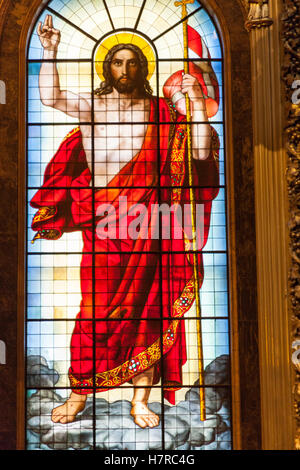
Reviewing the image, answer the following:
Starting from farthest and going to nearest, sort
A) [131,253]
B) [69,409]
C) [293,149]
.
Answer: [131,253]
[69,409]
[293,149]

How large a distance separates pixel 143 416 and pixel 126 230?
2.69 meters

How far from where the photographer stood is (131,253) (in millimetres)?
12602

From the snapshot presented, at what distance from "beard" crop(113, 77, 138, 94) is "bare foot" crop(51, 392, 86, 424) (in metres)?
4.53

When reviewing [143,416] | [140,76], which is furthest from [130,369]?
[140,76]

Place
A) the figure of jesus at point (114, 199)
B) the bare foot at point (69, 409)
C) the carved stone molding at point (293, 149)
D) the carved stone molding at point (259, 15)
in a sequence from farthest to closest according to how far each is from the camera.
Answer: the figure of jesus at point (114, 199), the bare foot at point (69, 409), the carved stone molding at point (259, 15), the carved stone molding at point (293, 149)

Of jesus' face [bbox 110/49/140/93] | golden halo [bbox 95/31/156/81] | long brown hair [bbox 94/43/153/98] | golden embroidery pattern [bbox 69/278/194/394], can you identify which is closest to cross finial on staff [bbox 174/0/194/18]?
golden halo [bbox 95/31/156/81]

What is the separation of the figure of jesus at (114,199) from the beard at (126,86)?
2 cm

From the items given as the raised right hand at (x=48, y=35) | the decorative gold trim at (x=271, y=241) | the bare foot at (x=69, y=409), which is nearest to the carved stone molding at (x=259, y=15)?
the decorative gold trim at (x=271, y=241)

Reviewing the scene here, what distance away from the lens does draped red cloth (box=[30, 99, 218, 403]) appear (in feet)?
40.4

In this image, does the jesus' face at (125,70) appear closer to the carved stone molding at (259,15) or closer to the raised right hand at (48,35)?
the raised right hand at (48,35)

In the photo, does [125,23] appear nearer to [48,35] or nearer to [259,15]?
[48,35]

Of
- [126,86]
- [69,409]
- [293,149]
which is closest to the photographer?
[293,149]

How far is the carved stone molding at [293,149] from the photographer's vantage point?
1049cm

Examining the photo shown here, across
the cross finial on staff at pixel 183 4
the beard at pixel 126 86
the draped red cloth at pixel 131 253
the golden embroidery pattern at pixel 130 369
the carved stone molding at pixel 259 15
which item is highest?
the cross finial on staff at pixel 183 4
